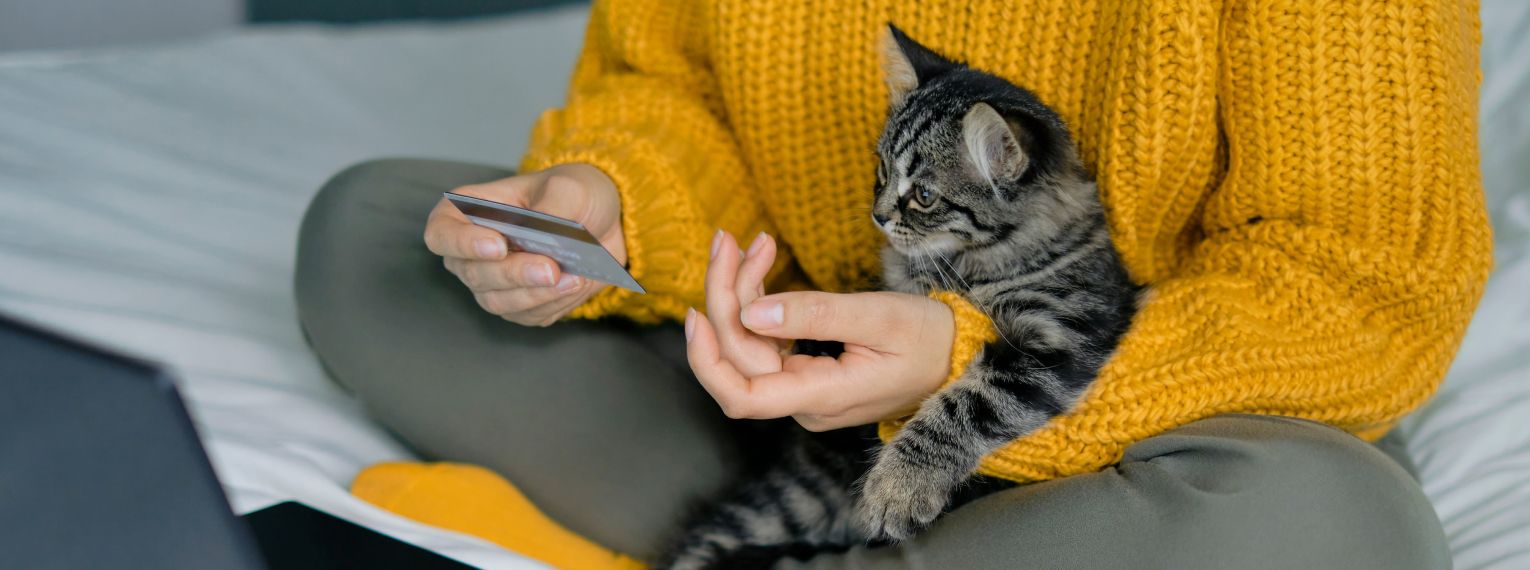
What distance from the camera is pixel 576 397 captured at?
1.00 m

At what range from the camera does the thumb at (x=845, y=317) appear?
0.70 metres

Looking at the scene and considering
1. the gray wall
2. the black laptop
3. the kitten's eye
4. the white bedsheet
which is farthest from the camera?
the gray wall

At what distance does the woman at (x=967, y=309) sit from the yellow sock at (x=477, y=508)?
3 centimetres

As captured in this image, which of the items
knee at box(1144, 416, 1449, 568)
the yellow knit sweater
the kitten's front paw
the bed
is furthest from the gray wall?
knee at box(1144, 416, 1449, 568)

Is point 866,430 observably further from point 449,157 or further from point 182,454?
point 449,157

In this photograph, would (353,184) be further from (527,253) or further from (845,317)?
(845,317)

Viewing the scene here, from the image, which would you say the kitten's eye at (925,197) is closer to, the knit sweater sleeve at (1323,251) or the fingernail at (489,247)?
the knit sweater sleeve at (1323,251)

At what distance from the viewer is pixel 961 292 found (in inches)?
36.9

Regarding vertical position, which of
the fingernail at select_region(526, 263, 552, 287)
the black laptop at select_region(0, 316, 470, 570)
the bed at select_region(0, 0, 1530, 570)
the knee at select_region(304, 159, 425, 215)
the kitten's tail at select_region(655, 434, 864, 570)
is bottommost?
the kitten's tail at select_region(655, 434, 864, 570)

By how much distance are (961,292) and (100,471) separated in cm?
70

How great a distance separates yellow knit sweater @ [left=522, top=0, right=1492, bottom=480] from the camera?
0.81 meters

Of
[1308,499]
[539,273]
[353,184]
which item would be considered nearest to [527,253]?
[539,273]

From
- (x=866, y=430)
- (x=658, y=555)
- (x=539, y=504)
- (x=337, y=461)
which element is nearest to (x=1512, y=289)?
(x=866, y=430)

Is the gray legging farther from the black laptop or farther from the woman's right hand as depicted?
the black laptop
